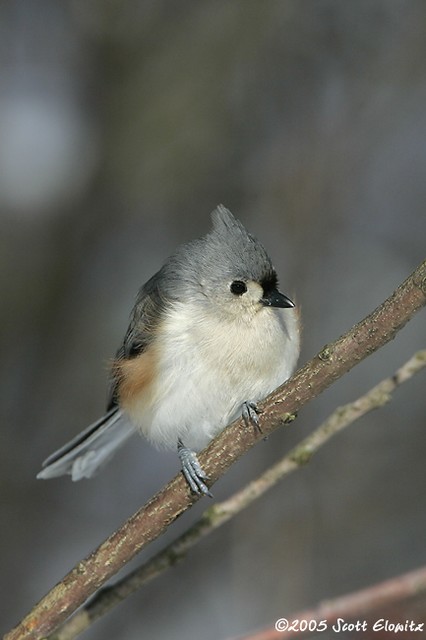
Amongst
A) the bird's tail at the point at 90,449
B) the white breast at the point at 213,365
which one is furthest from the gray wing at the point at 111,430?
the white breast at the point at 213,365

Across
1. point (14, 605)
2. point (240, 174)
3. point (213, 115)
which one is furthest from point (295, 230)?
point (14, 605)

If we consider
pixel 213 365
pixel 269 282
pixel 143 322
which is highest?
pixel 143 322

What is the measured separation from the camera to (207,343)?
255 cm

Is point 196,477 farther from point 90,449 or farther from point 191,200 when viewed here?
point 191,200

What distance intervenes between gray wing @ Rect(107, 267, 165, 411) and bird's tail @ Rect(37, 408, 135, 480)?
8 centimetres

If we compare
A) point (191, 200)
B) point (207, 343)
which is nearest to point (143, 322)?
point (207, 343)

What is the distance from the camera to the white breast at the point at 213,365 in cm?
253

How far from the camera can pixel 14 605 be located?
3598 millimetres

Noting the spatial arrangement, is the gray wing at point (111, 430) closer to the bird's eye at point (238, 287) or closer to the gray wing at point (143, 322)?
the gray wing at point (143, 322)

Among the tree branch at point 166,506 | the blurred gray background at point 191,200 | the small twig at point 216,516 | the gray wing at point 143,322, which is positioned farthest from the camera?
the blurred gray background at point 191,200

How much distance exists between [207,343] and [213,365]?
75 millimetres

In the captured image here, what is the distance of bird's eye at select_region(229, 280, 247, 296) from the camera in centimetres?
261

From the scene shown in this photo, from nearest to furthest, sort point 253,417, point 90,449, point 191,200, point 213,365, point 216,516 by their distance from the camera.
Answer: point 253,417, point 216,516, point 213,365, point 90,449, point 191,200

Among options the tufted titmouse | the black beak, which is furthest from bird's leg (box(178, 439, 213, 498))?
the black beak
